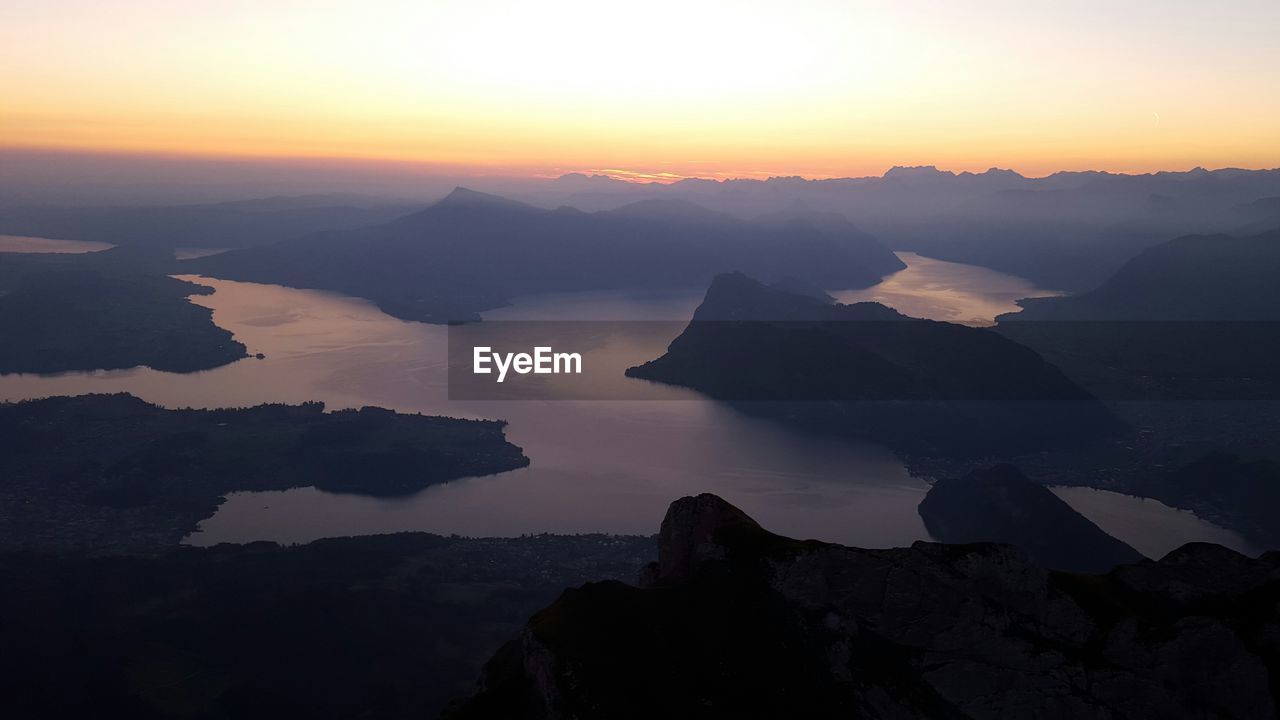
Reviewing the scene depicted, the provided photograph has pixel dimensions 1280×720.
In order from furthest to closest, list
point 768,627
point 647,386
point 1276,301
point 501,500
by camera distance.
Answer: point 1276,301 → point 647,386 → point 501,500 → point 768,627

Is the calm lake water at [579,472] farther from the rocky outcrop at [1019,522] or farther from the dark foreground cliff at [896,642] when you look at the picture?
the dark foreground cliff at [896,642]

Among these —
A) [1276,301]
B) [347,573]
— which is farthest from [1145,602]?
[1276,301]

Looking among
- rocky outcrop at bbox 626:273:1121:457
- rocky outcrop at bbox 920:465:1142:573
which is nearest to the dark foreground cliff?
rocky outcrop at bbox 920:465:1142:573

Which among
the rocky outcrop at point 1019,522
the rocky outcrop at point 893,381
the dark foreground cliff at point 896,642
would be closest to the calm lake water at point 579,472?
the rocky outcrop at point 1019,522

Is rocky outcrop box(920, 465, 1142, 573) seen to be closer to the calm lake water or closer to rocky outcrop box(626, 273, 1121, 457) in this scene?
the calm lake water

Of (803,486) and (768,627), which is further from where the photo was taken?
(803,486)

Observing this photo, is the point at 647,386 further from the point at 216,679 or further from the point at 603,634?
the point at 603,634
